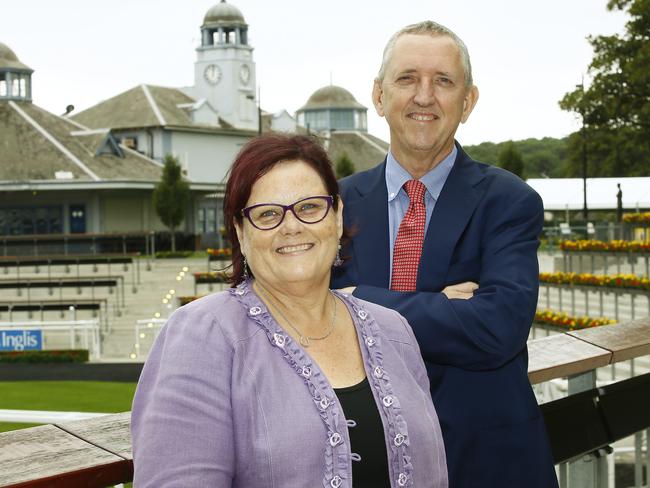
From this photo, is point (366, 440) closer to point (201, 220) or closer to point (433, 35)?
point (433, 35)

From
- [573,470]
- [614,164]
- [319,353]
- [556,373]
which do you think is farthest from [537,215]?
[614,164]

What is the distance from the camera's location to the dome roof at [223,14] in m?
51.0

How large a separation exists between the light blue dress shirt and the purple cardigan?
0.81 m

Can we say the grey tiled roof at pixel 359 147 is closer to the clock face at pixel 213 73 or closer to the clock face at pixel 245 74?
the clock face at pixel 245 74

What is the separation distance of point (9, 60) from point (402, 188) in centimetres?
4470

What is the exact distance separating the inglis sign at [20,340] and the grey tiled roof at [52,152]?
61.9ft

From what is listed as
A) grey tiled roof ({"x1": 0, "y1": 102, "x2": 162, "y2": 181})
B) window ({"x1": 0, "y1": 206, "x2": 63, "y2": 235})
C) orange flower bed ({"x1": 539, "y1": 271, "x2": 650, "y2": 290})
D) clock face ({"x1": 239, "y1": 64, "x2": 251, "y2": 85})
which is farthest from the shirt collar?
clock face ({"x1": 239, "y1": 64, "x2": 251, "y2": 85})

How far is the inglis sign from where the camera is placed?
68.8 feet

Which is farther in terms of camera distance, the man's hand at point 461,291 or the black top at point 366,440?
the man's hand at point 461,291

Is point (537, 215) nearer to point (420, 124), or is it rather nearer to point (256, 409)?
point (420, 124)

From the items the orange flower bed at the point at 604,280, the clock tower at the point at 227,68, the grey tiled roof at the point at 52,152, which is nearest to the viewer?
the orange flower bed at the point at 604,280

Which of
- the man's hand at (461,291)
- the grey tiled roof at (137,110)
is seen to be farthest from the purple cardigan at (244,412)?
the grey tiled roof at (137,110)

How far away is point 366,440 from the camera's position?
2.03 metres

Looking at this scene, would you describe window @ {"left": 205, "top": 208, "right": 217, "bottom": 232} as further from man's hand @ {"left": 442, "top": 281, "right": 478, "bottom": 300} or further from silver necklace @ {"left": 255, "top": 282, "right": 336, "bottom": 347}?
silver necklace @ {"left": 255, "top": 282, "right": 336, "bottom": 347}
